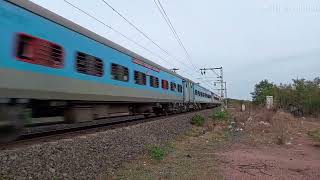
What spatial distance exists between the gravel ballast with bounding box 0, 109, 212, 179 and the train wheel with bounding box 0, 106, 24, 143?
32.4 inches

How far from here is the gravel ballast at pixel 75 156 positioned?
316 inches

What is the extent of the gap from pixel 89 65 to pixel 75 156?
4.79 meters

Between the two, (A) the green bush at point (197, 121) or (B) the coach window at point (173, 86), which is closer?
(A) the green bush at point (197, 121)

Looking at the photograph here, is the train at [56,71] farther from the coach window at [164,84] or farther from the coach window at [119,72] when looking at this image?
the coach window at [164,84]

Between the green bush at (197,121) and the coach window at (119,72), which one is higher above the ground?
the coach window at (119,72)

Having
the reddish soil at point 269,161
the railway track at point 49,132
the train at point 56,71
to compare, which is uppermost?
the train at point 56,71

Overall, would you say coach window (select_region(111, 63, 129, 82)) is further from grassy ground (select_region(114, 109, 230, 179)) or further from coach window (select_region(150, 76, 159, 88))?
coach window (select_region(150, 76, 159, 88))

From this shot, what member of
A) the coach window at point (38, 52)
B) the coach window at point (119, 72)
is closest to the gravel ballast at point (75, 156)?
the coach window at point (38, 52)

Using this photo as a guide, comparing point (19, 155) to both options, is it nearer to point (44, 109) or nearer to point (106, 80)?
point (44, 109)

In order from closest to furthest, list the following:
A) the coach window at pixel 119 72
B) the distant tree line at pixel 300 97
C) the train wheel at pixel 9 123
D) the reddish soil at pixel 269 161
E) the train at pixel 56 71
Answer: the train wheel at pixel 9 123, the train at pixel 56 71, the reddish soil at pixel 269 161, the coach window at pixel 119 72, the distant tree line at pixel 300 97

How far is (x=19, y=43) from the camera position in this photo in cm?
1004

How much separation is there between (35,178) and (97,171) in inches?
83.2

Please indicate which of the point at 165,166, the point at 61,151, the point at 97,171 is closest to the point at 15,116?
the point at 61,151

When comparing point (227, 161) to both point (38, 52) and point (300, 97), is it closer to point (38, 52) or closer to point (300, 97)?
point (38, 52)
